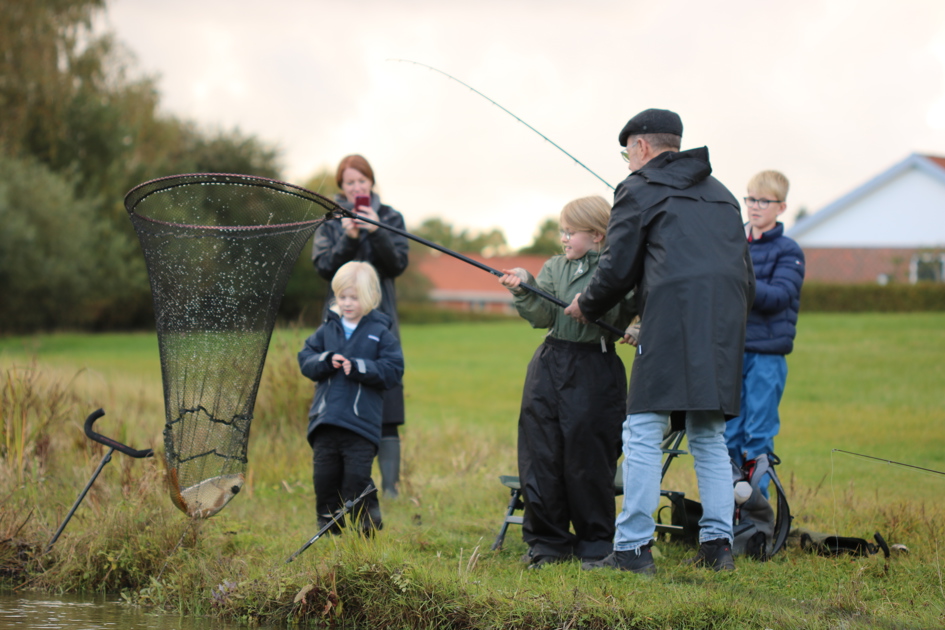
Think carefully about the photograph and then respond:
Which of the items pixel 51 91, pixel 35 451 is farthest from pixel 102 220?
pixel 35 451

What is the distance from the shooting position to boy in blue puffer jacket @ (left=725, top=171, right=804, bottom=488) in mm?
5477

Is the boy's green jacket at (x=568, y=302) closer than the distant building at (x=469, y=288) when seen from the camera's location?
Yes

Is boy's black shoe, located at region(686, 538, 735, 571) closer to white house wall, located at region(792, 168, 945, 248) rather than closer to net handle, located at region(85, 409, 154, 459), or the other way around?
net handle, located at region(85, 409, 154, 459)

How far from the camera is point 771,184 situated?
18.3ft

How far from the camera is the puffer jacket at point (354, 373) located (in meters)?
5.02

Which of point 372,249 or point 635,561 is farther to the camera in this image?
point 372,249

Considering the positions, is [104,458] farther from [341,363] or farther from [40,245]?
[40,245]

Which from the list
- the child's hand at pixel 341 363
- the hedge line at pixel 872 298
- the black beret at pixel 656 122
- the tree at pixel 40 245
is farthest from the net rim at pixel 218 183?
the hedge line at pixel 872 298

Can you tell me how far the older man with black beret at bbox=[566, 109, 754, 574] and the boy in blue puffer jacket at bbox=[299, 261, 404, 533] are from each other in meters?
1.33

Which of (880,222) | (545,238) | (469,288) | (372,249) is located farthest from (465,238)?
(372,249)

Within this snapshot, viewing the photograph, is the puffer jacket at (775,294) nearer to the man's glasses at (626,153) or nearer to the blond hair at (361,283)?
the man's glasses at (626,153)

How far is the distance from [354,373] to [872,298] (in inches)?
1109

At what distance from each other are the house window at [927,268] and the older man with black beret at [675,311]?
28322 mm

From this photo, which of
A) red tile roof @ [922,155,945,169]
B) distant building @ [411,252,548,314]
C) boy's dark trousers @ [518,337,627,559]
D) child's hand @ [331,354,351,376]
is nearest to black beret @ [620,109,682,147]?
boy's dark trousers @ [518,337,627,559]
